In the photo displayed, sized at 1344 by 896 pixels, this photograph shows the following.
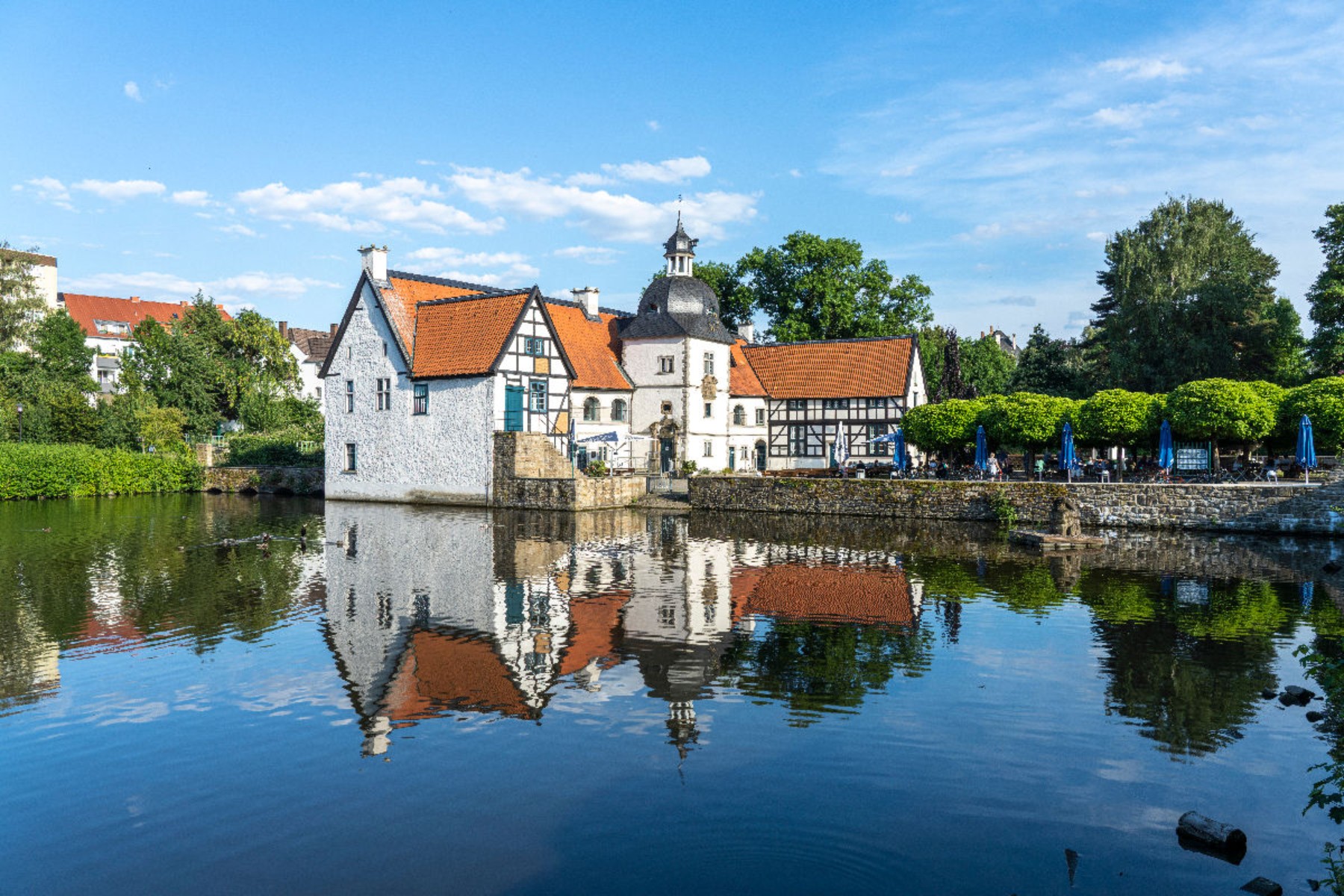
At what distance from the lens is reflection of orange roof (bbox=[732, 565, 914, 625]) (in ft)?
57.7

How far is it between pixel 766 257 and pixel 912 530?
3721 centimetres

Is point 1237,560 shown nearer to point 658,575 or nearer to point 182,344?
point 658,575

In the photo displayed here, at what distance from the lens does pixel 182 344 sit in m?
61.7

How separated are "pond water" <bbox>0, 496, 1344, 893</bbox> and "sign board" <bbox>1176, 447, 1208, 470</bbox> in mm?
16184

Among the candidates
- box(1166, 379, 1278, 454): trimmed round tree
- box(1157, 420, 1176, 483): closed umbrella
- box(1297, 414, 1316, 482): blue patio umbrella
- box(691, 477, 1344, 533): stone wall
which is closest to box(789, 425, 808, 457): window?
box(691, 477, 1344, 533): stone wall

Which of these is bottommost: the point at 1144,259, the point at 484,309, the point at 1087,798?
the point at 1087,798

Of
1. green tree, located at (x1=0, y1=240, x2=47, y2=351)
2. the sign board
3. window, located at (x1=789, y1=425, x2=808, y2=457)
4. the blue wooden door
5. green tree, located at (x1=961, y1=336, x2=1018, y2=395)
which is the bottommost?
the sign board

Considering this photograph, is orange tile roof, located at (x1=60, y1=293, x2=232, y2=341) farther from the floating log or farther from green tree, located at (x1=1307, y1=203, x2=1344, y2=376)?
the floating log

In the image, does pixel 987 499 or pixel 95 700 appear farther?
pixel 987 499

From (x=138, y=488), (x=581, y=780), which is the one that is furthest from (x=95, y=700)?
(x=138, y=488)

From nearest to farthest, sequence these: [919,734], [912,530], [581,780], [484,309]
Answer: [581,780], [919,734], [912,530], [484,309]

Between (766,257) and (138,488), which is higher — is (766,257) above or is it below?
above

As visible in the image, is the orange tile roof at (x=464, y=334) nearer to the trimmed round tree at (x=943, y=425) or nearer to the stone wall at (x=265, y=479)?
the stone wall at (x=265, y=479)

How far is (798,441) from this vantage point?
5497 cm
